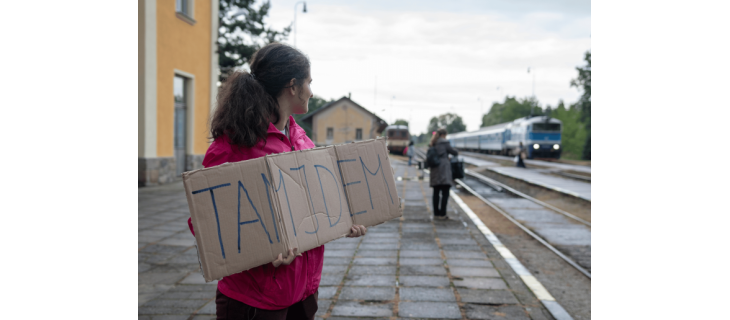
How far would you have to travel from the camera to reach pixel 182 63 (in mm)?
14695

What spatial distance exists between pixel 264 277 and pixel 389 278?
3.21m

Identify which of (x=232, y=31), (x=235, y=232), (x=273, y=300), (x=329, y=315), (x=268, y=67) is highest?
(x=232, y=31)

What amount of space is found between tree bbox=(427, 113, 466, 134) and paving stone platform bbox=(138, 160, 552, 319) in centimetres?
12823

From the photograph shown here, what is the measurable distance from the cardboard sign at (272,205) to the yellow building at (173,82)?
11772mm

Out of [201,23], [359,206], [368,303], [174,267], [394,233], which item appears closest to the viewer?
[359,206]

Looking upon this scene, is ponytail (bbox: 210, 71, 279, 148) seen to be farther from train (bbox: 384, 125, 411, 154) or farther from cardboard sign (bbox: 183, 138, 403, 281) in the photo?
train (bbox: 384, 125, 411, 154)

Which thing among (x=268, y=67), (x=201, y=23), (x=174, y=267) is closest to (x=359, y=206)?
(x=268, y=67)

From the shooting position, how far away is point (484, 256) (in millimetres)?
5855

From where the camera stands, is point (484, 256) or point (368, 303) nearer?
point (368, 303)

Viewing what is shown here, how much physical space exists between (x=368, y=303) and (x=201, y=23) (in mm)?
14132

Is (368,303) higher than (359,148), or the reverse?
(359,148)

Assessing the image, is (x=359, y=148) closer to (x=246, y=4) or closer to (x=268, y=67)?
(x=268, y=67)

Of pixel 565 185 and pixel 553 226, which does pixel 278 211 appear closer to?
pixel 553 226

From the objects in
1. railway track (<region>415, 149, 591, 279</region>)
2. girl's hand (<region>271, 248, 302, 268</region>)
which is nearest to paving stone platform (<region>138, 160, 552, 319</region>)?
railway track (<region>415, 149, 591, 279</region>)
